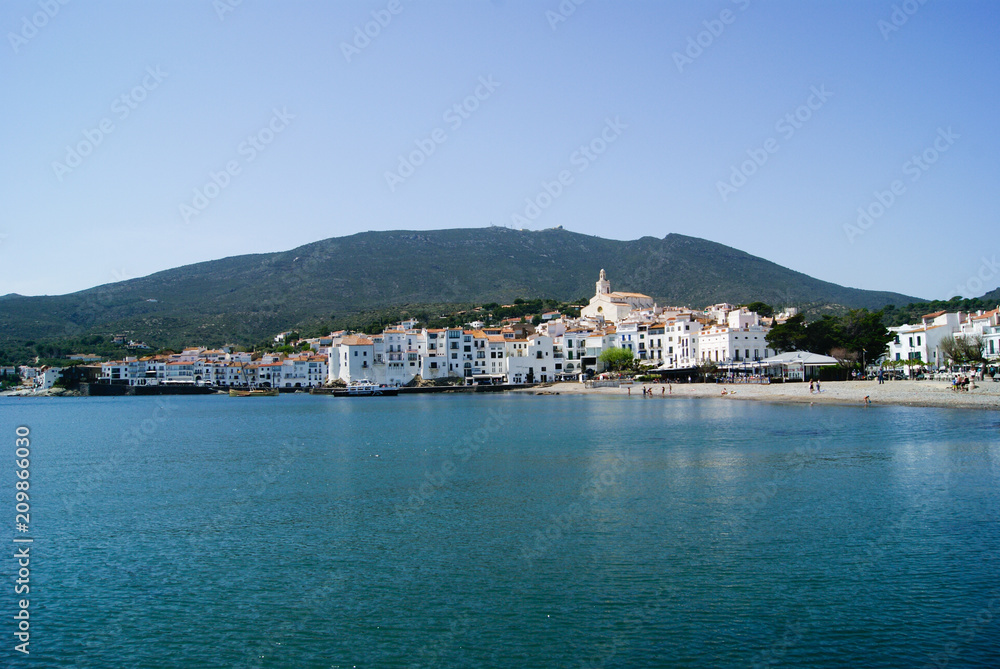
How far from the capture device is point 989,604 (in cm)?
827

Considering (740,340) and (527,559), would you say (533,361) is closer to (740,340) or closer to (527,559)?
(740,340)

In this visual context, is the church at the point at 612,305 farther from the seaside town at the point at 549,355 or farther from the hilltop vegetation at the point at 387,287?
the hilltop vegetation at the point at 387,287

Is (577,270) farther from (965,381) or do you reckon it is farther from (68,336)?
(965,381)

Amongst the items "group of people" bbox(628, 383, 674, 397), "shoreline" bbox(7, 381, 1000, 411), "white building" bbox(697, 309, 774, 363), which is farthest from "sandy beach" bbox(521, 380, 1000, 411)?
"white building" bbox(697, 309, 774, 363)

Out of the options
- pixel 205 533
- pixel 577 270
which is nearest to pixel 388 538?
pixel 205 533

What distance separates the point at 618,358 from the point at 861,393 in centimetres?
3424

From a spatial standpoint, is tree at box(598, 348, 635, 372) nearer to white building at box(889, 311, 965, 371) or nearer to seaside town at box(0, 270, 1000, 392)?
seaside town at box(0, 270, 1000, 392)

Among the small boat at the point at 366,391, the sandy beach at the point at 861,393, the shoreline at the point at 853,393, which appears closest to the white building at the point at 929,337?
the shoreline at the point at 853,393

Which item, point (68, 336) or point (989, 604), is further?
point (68, 336)

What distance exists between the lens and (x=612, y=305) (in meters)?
92.4

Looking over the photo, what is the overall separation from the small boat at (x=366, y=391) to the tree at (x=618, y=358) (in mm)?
21600

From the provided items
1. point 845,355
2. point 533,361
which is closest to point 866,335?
point 845,355

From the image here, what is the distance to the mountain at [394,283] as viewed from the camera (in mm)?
118938

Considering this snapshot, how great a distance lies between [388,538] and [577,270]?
144644mm
